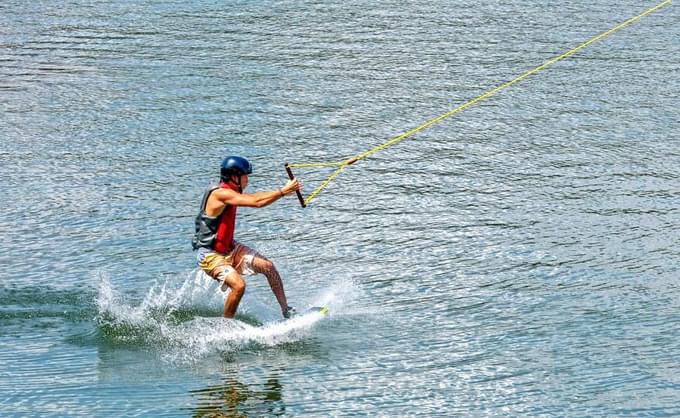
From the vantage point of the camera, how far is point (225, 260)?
16297 millimetres

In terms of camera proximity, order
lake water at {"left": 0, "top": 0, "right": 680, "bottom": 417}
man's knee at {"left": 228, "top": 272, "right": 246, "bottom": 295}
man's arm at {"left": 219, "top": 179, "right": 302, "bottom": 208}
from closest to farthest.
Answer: lake water at {"left": 0, "top": 0, "right": 680, "bottom": 417}
man's arm at {"left": 219, "top": 179, "right": 302, "bottom": 208}
man's knee at {"left": 228, "top": 272, "right": 246, "bottom": 295}

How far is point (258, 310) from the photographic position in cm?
1725

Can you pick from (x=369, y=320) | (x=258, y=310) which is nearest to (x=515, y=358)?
(x=369, y=320)

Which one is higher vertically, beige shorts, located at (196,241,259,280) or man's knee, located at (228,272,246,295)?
beige shorts, located at (196,241,259,280)

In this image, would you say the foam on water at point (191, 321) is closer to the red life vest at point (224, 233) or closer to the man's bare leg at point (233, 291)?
the man's bare leg at point (233, 291)

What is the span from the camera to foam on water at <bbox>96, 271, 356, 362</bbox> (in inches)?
630

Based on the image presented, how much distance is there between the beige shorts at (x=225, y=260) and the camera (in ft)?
53.3

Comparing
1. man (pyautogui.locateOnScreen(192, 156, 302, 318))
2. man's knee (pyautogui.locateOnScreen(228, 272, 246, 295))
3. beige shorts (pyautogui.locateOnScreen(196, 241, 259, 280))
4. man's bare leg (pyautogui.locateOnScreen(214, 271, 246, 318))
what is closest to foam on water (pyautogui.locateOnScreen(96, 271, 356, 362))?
man's bare leg (pyautogui.locateOnScreen(214, 271, 246, 318))

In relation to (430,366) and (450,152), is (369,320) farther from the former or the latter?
(450,152)

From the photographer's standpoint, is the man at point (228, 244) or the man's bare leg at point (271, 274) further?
the man's bare leg at point (271, 274)

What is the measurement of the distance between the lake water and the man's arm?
5.67 feet

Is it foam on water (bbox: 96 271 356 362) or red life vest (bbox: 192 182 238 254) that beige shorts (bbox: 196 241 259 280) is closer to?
red life vest (bbox: 192 182 238 254)

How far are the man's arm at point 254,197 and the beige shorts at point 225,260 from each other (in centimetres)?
82

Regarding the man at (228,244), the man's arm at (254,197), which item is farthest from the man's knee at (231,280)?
the man's arm at (254,197)
